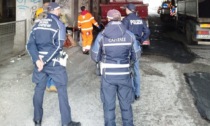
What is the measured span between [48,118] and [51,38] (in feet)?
4.87

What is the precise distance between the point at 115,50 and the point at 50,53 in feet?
3.20

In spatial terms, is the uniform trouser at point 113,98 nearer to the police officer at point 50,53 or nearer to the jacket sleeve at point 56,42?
the police officer at point 50,53

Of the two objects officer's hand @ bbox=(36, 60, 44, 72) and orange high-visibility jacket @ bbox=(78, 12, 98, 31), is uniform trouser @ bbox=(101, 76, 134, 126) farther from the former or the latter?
orange high-visibility jacket @ bbox=(78, 12, 98, 31)

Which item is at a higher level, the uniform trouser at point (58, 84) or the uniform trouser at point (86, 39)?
the uniform trouser at point (86, 39)

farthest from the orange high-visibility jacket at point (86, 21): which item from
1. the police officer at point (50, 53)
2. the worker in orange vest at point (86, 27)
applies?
the police officer at point (50, 53)

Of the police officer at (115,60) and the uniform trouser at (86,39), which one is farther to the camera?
the uniform trouser at (86,39)

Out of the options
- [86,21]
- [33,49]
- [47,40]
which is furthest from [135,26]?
[86,21]

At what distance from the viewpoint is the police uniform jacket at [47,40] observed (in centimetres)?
462

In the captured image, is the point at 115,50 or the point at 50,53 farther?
the point at 50,53

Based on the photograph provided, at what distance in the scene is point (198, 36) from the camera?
12188 millimetres

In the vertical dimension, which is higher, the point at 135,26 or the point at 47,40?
the point at 135,26

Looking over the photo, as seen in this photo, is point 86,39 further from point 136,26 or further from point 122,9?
point 136,26

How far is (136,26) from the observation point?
6.18 m

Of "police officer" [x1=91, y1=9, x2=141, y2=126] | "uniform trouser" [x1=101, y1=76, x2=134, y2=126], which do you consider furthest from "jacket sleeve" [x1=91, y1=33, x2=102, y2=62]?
"uniform trouser" [x1=101, y1=76, x2=134, y2=126]
